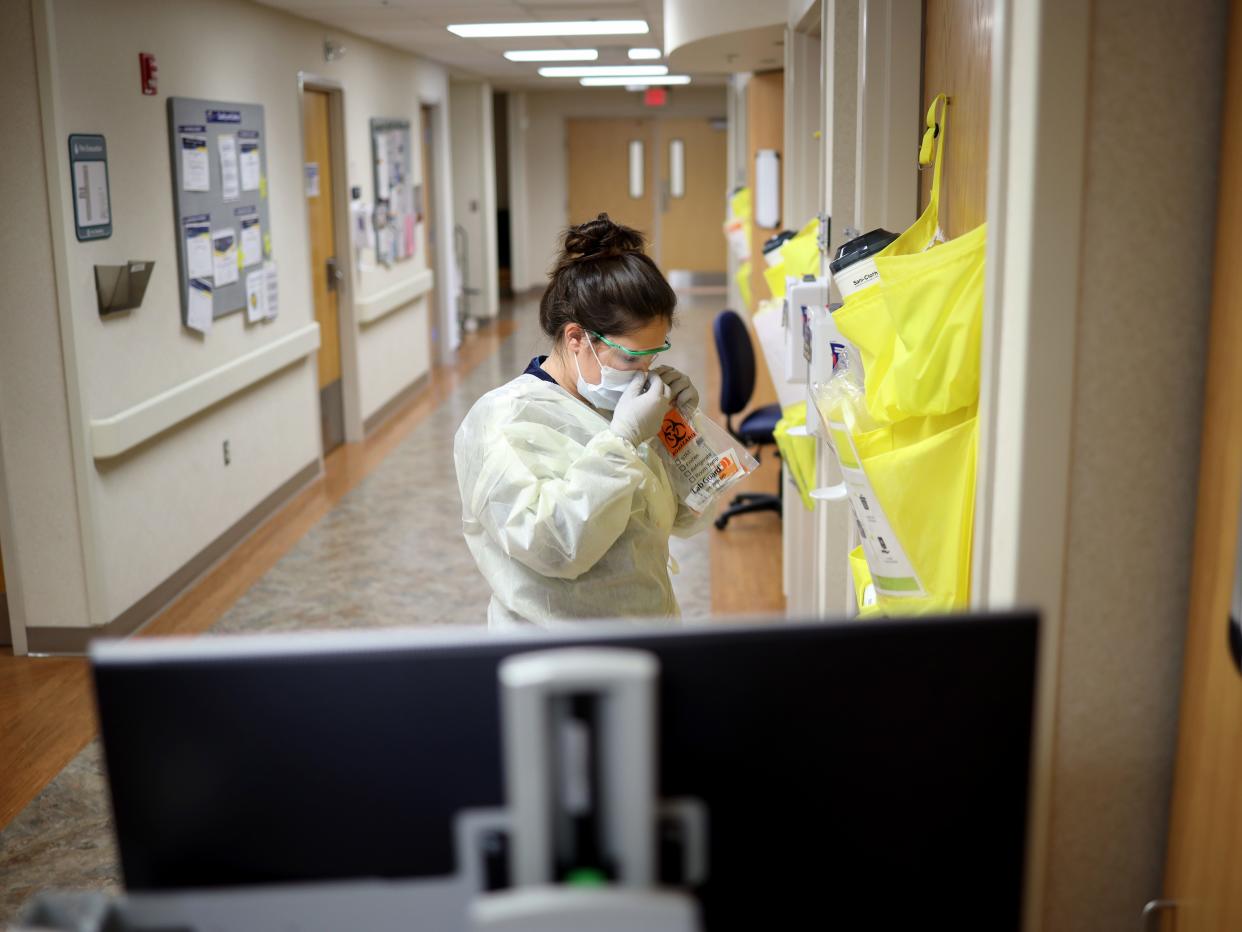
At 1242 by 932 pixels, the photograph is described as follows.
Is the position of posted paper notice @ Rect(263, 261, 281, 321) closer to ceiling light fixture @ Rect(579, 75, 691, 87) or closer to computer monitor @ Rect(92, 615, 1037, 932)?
computer monitor @ Rect(92, 615, 1037, 932)

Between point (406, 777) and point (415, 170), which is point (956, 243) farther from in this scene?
point (415, 170)

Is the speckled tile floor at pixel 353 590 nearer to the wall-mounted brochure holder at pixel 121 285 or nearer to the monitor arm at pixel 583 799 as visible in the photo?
the wall-mounted brochure holder at pixel 121 285

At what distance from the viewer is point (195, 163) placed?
525 cm

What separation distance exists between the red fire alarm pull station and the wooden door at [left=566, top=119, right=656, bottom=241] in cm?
1184

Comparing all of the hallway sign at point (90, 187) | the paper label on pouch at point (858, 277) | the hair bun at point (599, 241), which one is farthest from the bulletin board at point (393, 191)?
the paper label on pouch at point (858, 277)

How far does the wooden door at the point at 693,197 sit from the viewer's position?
16672mm

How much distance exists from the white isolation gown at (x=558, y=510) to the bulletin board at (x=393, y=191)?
21.1ft

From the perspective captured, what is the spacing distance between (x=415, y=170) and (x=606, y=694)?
9300 mm

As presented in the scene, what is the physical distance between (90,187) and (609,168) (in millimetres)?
12986

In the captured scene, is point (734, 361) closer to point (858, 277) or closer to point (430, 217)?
point (858, 277)

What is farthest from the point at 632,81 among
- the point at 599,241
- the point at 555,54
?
the point at 599,241

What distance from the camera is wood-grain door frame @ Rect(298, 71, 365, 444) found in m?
7.64

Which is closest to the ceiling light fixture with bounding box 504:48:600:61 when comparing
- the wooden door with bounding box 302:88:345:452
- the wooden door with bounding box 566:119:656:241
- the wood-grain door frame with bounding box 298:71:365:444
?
the wood-grain door frame with bounding box 298:71:365:444

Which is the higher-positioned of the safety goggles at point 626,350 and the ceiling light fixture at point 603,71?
the ceiling light fixture at point 603,71
